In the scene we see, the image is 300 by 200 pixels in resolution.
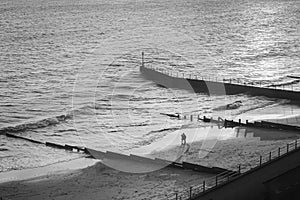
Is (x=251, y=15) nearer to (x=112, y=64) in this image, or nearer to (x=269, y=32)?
(x=269, y=32)

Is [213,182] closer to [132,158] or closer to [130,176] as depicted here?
[130,176]

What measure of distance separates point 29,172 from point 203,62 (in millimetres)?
48475

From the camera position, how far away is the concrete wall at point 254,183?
1008 inches

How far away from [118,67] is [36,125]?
32067 millimetres

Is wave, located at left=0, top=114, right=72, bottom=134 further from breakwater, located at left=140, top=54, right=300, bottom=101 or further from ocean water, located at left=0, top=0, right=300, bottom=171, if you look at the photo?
breakwater, located at left=140, top=54, right=300, bottom=101

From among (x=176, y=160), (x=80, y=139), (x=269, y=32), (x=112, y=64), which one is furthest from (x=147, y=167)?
(x=269, y=32)

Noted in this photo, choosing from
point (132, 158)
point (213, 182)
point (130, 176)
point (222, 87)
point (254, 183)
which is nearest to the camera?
point (254, 183)

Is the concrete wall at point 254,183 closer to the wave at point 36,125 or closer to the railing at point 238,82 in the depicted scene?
the wave at point 36,125

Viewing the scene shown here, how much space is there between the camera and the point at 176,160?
33688 millimetres

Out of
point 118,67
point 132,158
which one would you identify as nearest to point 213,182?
point 132,158

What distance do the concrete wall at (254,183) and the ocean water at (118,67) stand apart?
12533mm

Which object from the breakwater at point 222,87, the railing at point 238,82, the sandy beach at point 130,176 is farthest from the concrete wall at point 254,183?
the railing at point 238,82

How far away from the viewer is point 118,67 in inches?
3061

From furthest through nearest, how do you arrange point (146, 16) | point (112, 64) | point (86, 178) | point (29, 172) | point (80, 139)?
1. point (146, 16)
2. point (112, 64)
3. point (80, 139)
4. point (29, 172)
5. point (86, 178)
